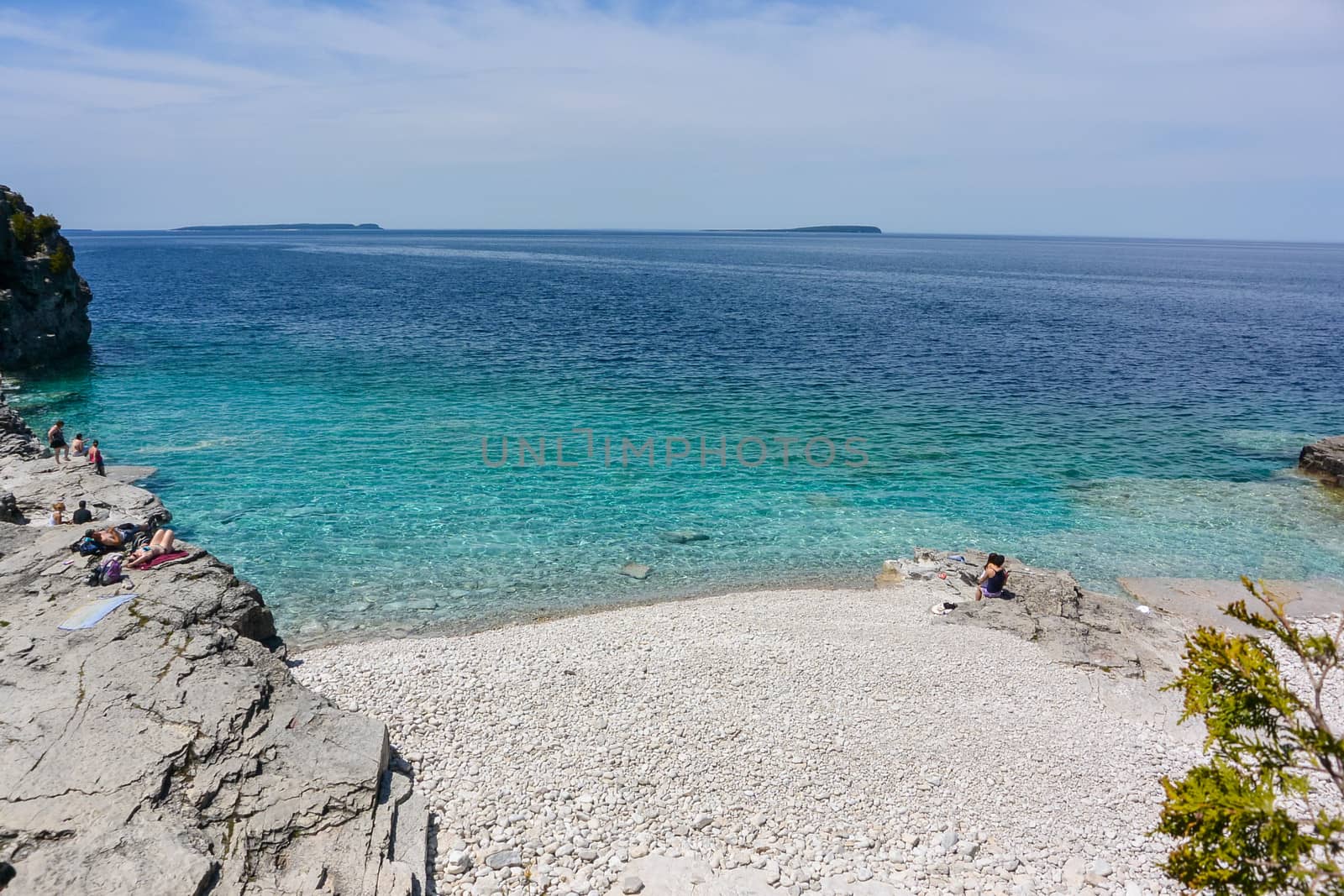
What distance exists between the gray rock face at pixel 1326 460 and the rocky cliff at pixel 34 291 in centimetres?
7273

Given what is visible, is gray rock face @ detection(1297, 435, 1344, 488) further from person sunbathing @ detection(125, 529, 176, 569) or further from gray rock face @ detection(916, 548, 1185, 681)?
person sunbathing @ detection(125, 529, 176, 569)

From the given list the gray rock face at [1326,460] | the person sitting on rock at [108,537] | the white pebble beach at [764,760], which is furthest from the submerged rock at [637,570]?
the gray rock face at [1326,460]

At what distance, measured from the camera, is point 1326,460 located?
112ft

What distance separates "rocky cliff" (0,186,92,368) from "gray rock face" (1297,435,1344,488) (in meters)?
72.7

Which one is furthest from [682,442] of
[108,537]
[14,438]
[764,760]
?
→ [14,438]

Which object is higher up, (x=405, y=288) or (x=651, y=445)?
(x=405, y=288)

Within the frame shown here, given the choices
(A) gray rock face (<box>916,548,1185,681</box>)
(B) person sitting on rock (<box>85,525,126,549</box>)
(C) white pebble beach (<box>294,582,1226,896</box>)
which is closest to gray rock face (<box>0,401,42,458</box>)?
(B) person sitting on rock (<box>85,525,126,549</box>)

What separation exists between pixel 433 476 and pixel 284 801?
72.3ft

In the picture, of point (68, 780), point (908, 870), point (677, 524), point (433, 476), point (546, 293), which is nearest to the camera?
point (68, 780)

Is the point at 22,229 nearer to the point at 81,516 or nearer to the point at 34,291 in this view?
the point at 34,291

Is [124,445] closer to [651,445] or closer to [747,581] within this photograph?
[651,445]

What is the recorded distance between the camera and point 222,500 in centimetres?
2906

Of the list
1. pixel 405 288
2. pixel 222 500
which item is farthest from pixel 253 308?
pixel 222 500

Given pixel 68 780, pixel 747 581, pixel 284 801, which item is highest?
pixel 68 780
